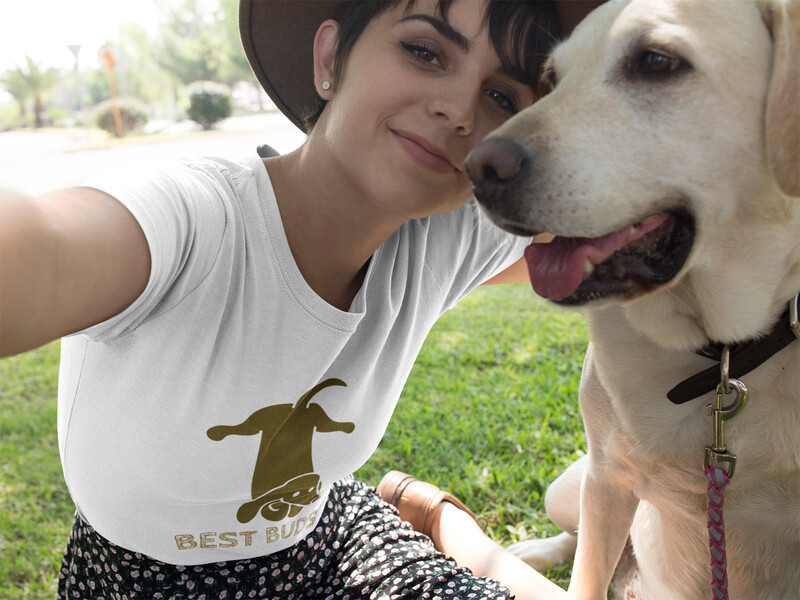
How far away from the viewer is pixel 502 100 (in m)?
1.51

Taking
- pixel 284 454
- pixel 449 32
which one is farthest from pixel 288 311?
pixel 449 32

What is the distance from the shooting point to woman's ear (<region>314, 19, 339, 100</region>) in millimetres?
1666

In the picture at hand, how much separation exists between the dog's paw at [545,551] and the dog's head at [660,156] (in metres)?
1.29

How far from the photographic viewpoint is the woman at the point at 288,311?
140cm

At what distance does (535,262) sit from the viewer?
131 cm

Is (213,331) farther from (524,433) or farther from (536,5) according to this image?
(524,433)

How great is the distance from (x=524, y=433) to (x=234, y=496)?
1556 millimetres

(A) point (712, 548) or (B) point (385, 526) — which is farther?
(B) point (385, 526)

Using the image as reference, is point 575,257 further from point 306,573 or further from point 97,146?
point 97,146

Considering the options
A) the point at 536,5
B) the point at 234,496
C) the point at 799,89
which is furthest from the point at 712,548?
the point at 536,5

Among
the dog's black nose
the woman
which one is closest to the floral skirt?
the woman

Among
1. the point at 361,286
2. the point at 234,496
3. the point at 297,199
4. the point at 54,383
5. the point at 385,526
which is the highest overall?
the point at 297,199

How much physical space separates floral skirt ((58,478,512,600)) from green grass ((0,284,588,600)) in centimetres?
55

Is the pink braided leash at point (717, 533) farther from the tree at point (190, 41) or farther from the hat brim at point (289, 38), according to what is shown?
the tree at point (190, 41)
